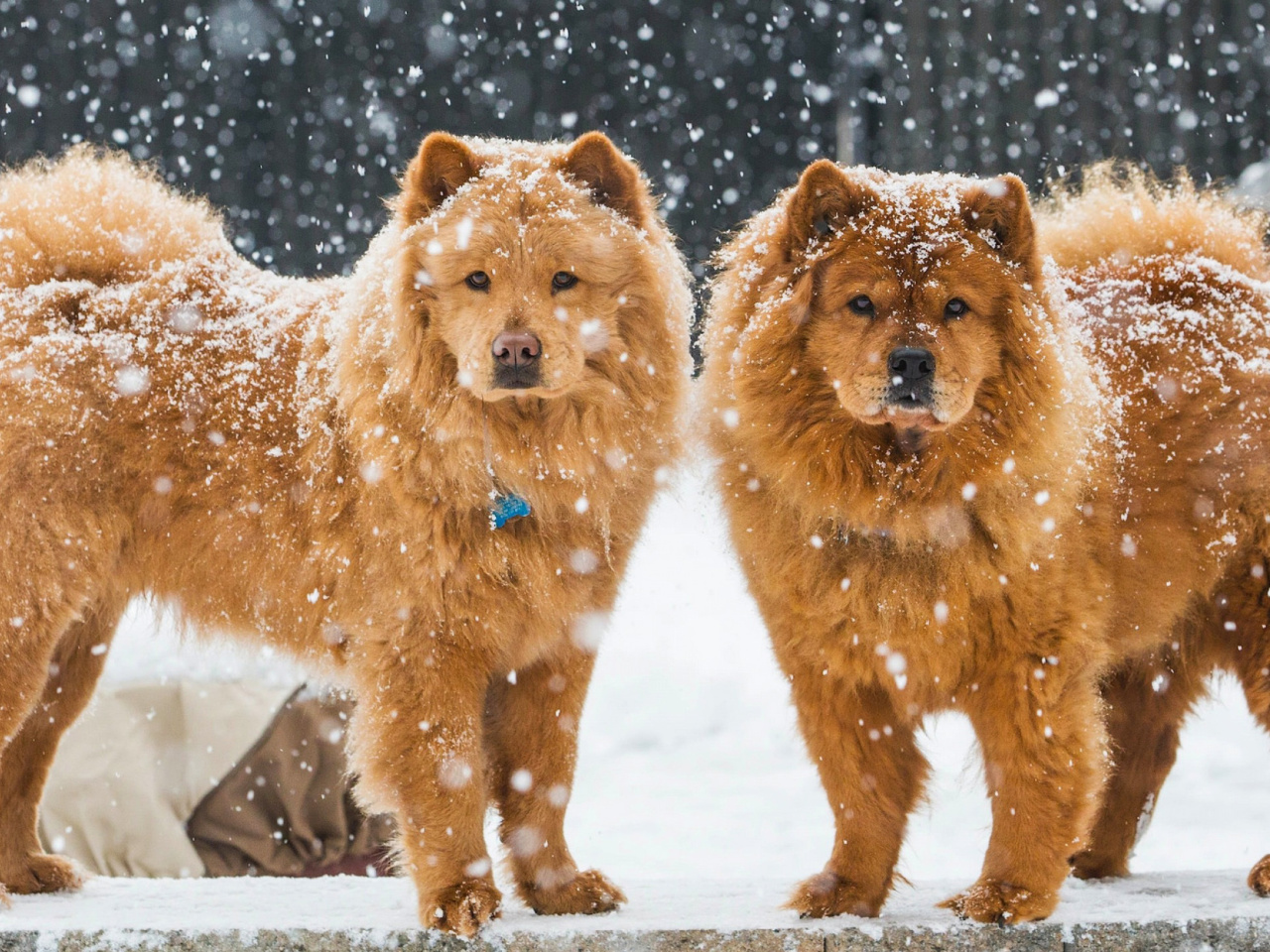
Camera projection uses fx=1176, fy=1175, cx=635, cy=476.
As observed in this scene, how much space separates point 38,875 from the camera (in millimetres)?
3676

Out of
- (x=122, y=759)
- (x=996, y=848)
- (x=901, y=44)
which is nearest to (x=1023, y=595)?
(x=996, y=848)

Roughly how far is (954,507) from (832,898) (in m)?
1.10

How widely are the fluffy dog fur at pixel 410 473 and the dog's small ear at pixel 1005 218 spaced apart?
87cm

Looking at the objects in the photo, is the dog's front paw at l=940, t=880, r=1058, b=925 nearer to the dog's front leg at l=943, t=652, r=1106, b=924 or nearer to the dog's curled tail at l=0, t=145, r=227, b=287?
the dog's front leg at l=943, t=652, r=1106, b=924

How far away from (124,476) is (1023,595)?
8.41ft

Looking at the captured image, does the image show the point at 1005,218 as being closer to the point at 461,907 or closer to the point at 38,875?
the point at 461,907

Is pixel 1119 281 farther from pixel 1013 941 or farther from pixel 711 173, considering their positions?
pixel 711 173

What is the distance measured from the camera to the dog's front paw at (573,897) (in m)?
3.24

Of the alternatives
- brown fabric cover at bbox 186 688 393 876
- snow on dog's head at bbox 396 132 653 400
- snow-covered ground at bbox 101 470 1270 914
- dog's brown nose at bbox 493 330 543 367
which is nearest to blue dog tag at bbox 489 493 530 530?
snow on dog's head at bbox 396 132 653 400

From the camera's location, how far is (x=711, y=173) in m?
9.16

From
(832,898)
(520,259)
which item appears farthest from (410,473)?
(832,898)

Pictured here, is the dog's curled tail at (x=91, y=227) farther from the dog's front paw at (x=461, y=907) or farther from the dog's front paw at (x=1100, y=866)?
the dog's front paw at (x=1100, y=866)

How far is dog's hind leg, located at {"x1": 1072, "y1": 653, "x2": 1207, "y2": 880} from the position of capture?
3.85m

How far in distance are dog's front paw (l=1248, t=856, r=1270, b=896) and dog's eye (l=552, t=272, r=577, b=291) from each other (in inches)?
100
